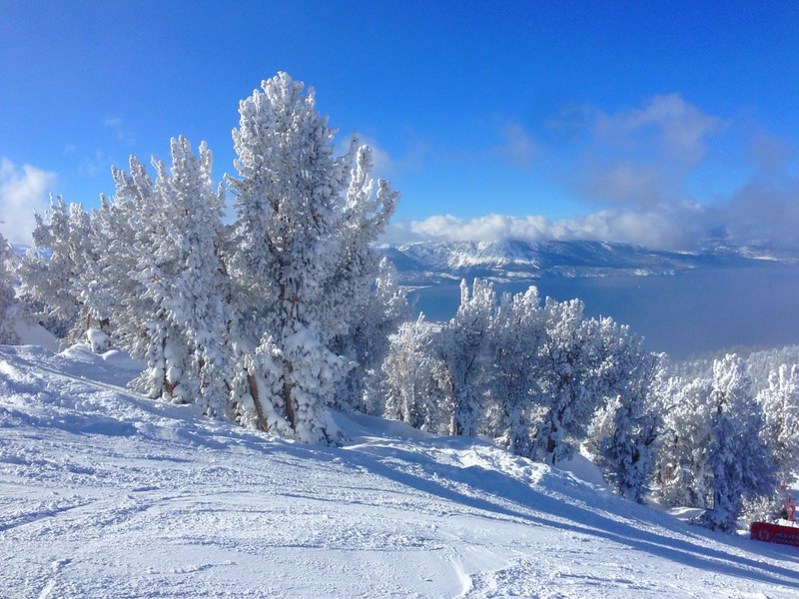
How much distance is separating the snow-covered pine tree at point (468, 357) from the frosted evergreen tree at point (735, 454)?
13222mm

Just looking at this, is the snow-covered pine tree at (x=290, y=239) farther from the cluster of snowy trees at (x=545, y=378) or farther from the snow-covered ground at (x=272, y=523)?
the cluster of snowy trees at (x=545, y=378)


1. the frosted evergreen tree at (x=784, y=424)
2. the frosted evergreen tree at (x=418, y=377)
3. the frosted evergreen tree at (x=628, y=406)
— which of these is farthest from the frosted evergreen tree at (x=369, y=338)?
the frosted evergreen tree at (x=784, y=424)

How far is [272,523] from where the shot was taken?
6.65m

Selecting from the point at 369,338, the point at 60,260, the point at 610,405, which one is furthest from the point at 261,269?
the point at 60,260

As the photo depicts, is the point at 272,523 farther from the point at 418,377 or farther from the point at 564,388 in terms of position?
the point at 418,377

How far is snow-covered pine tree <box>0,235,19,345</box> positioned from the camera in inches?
1214

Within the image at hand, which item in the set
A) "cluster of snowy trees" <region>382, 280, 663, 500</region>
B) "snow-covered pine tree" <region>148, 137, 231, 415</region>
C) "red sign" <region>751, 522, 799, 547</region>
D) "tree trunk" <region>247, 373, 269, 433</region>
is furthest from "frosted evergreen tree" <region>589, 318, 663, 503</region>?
"snow-covered pine tree" <region>148, 137, 231, 415</region>

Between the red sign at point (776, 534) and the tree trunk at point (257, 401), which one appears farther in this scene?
the red sign at point (776, 534)

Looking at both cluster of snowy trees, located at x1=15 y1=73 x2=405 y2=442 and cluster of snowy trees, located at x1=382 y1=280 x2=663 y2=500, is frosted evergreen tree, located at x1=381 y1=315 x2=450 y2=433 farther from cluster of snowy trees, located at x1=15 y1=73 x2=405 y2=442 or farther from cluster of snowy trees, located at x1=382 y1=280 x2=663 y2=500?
cluster of snowy trees, located at x1=15 y1=73 x2=405 y2=442

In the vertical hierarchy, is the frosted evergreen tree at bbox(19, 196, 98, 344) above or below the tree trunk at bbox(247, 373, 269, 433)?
above

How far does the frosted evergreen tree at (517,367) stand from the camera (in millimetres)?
28625

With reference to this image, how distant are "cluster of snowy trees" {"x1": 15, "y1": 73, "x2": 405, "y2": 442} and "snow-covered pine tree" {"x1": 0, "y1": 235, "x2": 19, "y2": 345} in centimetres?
1845

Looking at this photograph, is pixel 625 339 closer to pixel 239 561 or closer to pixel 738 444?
pixel 738 444

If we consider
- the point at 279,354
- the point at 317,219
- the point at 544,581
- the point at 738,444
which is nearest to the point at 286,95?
the point at 317,219
